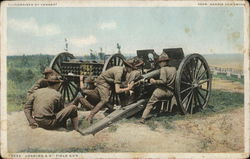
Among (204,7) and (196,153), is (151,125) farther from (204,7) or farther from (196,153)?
(204,7)

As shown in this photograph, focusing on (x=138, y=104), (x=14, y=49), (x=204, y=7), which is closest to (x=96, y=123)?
(x=138, y=104)

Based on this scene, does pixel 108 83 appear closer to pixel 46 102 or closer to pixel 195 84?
pixel 46 102

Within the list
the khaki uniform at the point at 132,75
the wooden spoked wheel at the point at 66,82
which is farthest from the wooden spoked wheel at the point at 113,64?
the wooden spoked wheel at the point at 66,82

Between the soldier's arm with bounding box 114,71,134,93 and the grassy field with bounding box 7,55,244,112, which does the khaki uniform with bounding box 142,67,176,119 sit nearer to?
the soldier's arm with bounding box 114,71,134,93

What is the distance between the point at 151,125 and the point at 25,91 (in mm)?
2810

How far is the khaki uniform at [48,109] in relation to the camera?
8.55 metres

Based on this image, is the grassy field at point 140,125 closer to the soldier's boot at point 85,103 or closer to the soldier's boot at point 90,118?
the soldier's boot at point 90,118

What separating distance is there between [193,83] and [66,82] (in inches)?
113

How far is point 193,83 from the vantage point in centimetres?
947

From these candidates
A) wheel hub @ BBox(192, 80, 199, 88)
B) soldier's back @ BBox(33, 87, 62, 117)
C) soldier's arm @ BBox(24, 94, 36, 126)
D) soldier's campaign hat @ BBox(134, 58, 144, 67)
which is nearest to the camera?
soldier's back @ BBox(33, 87, 62, 117)

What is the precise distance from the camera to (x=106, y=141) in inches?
350

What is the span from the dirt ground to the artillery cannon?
279 mm

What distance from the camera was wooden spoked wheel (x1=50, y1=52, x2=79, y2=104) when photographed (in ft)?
31.3

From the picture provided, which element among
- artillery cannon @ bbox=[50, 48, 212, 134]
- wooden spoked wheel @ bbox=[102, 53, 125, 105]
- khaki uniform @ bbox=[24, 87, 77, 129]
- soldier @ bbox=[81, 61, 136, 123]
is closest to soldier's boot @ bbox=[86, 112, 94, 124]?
soldier @ bbox=[81, 61, 136, 123]
